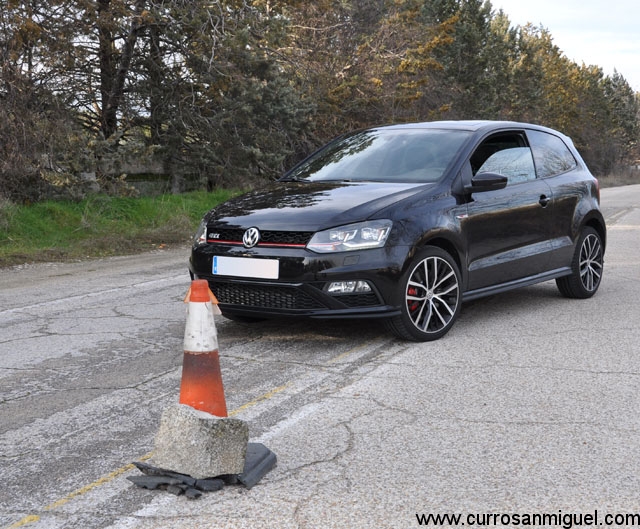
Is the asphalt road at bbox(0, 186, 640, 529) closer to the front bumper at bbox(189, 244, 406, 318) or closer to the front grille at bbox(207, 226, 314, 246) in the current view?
the front bumper at bbox(189, 244, 406, 318)

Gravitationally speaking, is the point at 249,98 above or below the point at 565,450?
above

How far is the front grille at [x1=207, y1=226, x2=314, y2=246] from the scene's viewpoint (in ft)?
19.3

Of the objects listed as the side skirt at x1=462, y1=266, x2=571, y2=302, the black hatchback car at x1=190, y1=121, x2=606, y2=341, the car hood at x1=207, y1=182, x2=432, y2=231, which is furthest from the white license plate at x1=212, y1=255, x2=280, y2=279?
the side skirt at x1=462, y1=266, x2=571, y2=302

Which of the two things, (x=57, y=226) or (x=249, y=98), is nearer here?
(x=57, y=226)

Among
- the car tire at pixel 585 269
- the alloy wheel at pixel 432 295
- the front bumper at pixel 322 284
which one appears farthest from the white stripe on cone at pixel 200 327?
the car tire at pixel 585 269

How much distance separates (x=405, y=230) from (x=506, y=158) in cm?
183

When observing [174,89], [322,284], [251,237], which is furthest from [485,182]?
[174,89]

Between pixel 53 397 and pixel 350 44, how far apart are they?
23.1 meters

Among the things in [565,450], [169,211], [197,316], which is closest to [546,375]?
[565,450]

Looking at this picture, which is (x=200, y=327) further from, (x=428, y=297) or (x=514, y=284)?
(x=514, y=284)

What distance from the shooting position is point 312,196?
644 centimetres

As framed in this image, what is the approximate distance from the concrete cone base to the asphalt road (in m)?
0.12

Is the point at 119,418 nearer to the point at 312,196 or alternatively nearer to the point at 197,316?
the point at 197,316

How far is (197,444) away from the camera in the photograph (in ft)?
11.4
